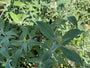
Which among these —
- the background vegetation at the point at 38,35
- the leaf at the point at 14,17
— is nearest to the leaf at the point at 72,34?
the background vegetation at the point at 38,35

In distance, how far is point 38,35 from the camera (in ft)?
4.21

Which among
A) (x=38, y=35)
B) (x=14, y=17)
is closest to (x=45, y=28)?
(x=38, y=35)

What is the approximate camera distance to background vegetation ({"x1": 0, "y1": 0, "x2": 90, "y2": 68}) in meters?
0.98

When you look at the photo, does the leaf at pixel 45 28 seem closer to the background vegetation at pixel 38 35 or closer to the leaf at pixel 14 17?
the background vegetation at pixel 38 35

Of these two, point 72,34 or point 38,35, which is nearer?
point 72,34

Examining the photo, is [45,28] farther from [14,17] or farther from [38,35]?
[14,17]

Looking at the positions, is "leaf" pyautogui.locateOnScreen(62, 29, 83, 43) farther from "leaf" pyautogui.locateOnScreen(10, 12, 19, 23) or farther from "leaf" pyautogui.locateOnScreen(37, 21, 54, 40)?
"leaf" pyautogui.locateOnScreen(10, 12, 19, 23)

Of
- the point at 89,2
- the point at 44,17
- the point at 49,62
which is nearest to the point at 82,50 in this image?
the point at 49,62

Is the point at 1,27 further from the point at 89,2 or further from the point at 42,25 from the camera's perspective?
the point at 89,2

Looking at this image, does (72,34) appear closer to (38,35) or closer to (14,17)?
(38,35)

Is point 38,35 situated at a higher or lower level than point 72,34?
lower

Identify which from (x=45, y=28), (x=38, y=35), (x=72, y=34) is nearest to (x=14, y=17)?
(x=38, y=35)

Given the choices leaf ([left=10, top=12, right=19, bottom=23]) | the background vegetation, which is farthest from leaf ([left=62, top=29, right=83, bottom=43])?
leaf ([left=10, top=12, right=19, bottom=23])

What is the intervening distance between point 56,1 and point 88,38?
0.54 metres
